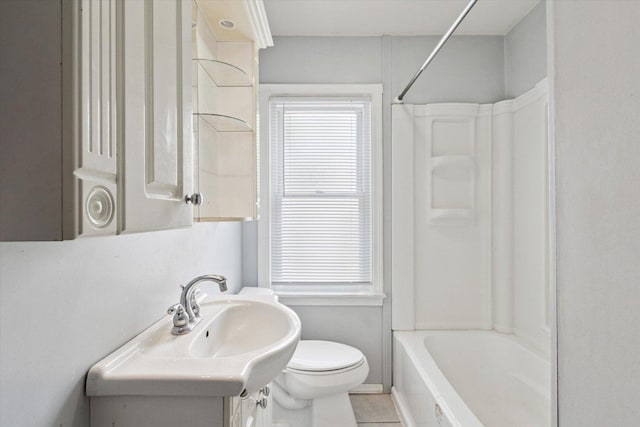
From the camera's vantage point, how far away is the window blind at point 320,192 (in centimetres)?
248

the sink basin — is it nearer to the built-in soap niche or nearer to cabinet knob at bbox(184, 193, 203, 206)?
cabinet knob at bbox(184, 193, 203, 206)

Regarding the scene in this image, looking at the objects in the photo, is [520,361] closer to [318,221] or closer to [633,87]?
[318,221]

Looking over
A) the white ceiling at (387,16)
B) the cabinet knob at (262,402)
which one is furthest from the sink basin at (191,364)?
the white ceiling at (387,16)

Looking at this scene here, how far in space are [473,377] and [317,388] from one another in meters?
1.05

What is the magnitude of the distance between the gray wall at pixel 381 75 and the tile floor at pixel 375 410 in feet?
0.35

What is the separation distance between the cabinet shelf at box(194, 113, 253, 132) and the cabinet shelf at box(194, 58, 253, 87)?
19cm

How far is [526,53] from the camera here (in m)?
2.19

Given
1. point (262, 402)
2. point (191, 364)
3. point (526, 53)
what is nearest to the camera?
point (191, 364)

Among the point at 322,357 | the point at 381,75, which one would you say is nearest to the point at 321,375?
the point at 322,357

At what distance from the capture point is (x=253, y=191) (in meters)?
1.81

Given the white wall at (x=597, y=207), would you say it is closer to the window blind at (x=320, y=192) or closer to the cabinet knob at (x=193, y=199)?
the cabinet knob at (x=193, y=199)

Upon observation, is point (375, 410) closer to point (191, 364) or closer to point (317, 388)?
point (317, 388)

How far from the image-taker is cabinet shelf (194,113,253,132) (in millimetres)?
1428

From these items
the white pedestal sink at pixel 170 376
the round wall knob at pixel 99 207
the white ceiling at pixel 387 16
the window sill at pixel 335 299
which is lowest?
the window sill at pixel 335 299
